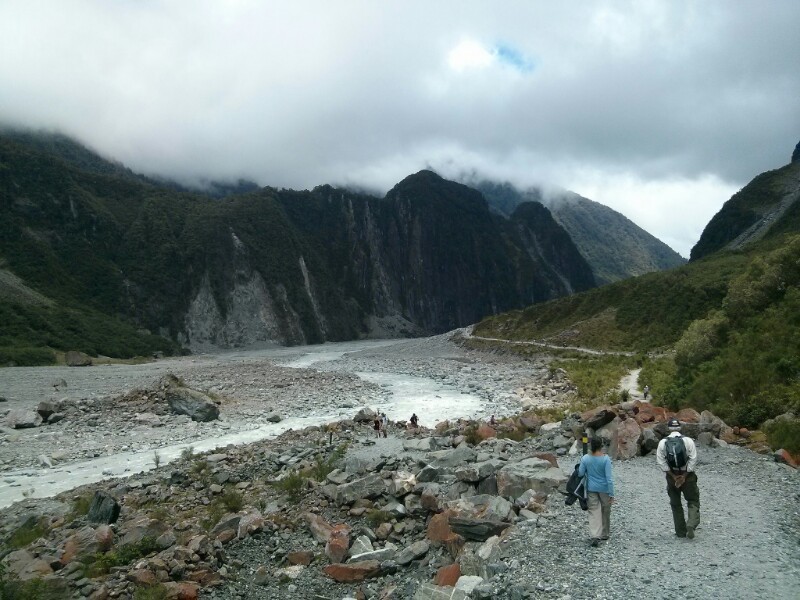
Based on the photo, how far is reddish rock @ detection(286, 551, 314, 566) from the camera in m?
11.1

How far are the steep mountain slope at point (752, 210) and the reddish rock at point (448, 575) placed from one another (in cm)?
11881

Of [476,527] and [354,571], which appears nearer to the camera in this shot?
[476,527]

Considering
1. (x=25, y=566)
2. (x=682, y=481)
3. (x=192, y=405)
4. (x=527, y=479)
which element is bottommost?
(x=25, y=566)

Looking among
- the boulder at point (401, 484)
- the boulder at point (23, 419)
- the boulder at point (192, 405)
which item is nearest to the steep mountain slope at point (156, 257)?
the boulder at point (23, 419)

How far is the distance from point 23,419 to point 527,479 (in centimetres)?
2852

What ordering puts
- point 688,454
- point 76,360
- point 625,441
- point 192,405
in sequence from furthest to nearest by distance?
point 76,360 → point 192,405 → point 625,441 → point 688,454

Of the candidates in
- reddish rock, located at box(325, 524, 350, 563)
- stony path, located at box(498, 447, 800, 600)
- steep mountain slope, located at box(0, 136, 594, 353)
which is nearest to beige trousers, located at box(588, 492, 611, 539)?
stony path, located at box(498, 447, 800, 600)

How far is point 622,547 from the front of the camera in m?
8.38

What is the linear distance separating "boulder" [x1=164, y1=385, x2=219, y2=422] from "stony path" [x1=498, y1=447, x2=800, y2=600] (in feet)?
80.1

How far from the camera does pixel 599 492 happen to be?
8.80m

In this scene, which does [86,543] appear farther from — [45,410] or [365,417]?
[45,410]

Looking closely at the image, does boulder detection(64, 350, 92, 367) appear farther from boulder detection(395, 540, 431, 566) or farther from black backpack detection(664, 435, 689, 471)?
black backpack detection(664, 435, 689, 471)

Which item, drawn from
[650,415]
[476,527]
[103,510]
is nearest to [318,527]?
[476,527]

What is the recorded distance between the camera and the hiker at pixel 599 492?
8695mm
